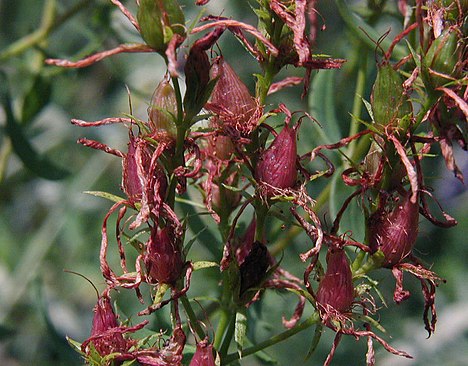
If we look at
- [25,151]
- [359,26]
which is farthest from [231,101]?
[25,151]

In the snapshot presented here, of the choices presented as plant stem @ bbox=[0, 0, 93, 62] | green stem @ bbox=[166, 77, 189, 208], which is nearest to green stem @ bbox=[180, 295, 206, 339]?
green stem @ bbox=[166, 77, 189, 208]

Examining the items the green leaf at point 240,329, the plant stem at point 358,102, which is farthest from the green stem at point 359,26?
the green leaf at point 240,329

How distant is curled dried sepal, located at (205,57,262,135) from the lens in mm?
1023

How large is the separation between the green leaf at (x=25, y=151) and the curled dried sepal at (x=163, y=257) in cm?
78

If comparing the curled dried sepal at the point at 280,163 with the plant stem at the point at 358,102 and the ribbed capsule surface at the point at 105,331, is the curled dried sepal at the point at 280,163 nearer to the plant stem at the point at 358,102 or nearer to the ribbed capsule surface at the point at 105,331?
the ribbed capsule surface at the point at 105,331

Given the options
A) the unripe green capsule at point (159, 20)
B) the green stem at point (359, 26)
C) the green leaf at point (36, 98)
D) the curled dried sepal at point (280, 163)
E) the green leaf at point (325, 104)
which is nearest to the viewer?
the unripe green capsule at point (159, 20)

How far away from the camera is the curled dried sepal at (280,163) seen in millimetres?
1005

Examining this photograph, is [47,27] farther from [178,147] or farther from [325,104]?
[178,147]

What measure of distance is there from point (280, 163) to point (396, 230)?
0.16 metres

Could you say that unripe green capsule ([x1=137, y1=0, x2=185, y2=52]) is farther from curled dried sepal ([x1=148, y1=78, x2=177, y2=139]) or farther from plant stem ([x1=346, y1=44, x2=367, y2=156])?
plant stem ([x1=346, y1=44, x2=367, y2=156])

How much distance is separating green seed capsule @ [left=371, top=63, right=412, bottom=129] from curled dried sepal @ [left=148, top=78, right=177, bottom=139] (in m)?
0.23

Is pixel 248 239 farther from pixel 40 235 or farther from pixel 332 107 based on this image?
pixel 40 235

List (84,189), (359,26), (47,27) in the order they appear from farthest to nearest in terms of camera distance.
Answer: (84,189), (47,27), (359,26)

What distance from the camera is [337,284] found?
1019 millimetres
